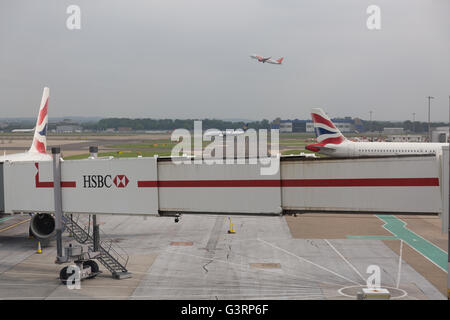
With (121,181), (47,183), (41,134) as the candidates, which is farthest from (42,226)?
(121,181)

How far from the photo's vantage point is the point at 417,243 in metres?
42.2

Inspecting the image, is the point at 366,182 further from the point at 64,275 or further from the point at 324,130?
the point at 324,130

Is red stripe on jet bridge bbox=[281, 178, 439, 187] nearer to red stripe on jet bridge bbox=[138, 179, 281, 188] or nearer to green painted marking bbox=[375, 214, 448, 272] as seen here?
red stripe on jet bridge bbox=[138, 179, 281, 188]

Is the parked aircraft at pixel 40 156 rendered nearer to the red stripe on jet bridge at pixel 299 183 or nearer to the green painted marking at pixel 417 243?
the red stripe on jet bridge at pixel 299 183

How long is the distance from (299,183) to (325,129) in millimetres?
52795

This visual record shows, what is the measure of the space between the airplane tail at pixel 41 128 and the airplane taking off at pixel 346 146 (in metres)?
39.6

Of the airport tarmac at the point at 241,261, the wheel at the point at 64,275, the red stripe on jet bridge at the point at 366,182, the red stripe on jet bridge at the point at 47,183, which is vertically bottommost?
the airport tarmac at the point at 241,261

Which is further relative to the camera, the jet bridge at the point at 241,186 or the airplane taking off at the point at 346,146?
the airplane taking off at the point at 346,146

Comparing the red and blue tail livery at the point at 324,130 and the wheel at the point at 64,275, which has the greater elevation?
the red and blue tail livery at the point at 324,130

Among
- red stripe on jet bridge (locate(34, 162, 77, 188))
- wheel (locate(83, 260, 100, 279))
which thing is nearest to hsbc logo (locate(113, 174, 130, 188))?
red stripe on jet bridge (locate(34, 162, 77, 188))

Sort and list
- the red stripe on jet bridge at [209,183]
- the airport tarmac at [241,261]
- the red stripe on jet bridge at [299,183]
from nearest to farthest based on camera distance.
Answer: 1. the red stripe on jet bridge at [299,183]
2. the red stripe on jet bridge at [209,183]
3. the airport tarmac at [241,261]

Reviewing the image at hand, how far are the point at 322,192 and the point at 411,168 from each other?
4434 millimetres

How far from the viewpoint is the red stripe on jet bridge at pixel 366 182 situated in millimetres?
23234

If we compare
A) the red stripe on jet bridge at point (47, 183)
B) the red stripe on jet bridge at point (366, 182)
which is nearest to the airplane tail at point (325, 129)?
the red stripe on jet bridge at point (47, 183)
